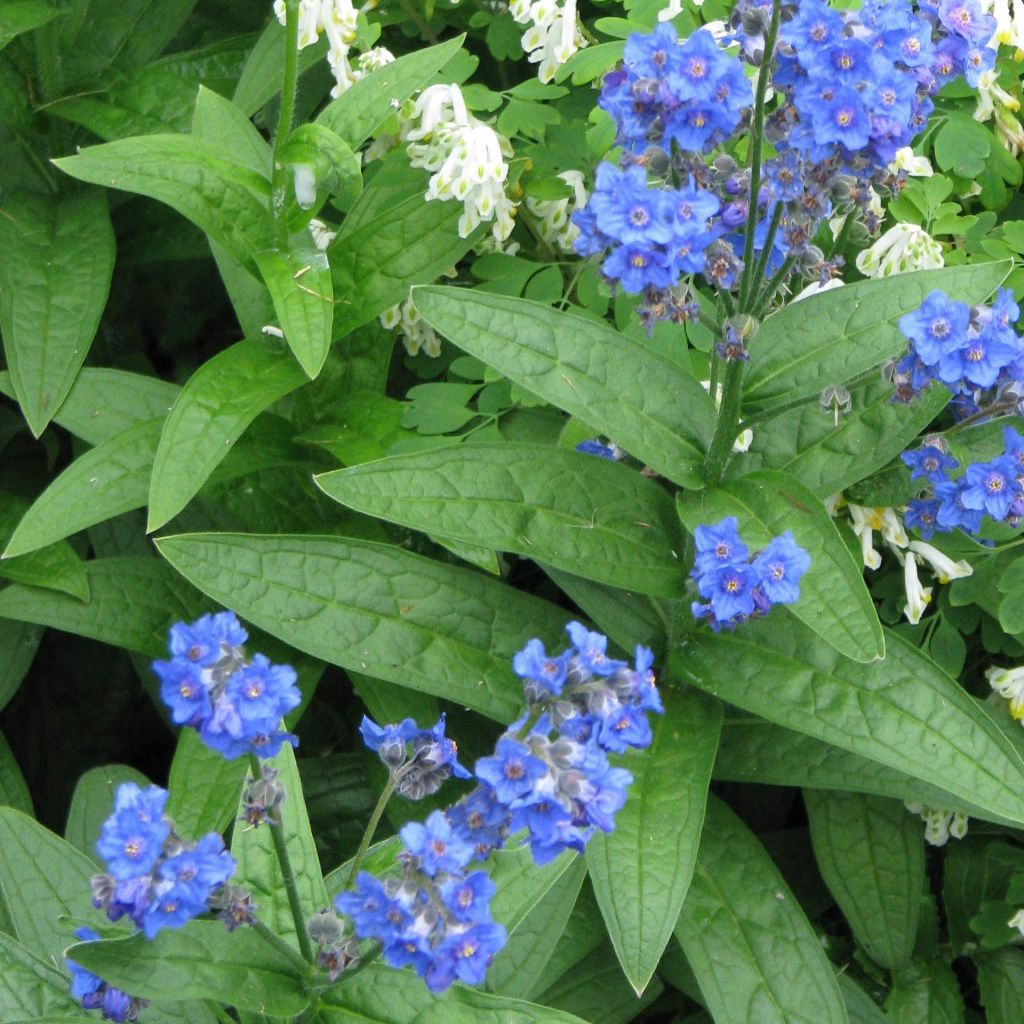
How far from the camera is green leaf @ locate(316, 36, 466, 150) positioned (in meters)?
2.53

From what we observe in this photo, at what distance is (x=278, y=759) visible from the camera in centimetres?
214

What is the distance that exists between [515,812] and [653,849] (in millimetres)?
800

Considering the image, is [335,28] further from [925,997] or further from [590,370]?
[925,997]

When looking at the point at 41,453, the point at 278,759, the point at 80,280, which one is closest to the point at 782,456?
the point at 278,759

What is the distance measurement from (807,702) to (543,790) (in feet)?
3.20

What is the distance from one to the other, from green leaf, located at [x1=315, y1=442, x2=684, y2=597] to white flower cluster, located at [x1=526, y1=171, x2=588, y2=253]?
0.62 metres

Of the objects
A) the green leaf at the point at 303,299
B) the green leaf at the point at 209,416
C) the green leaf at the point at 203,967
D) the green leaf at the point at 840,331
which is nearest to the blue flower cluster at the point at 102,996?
the green leaf at the point at 203,967

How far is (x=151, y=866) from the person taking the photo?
147 cm

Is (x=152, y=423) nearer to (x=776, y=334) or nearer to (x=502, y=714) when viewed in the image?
(x=502, y=714)

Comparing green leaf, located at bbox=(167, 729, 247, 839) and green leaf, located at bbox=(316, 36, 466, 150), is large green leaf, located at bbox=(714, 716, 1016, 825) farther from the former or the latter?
green leaf, located at bbox=(316, 36, 466, 150)

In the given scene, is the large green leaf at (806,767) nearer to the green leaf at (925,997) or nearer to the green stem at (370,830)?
the green leaf at (925,997)

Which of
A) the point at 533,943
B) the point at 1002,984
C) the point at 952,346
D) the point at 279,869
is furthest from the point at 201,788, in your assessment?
the point at 1002,984

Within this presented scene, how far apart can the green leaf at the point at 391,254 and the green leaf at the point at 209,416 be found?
7.0 inches

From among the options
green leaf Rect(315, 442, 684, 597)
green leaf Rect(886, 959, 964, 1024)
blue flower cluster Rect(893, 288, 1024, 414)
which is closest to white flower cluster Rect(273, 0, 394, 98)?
green leaf Rect(315, 442, 684, 597)
